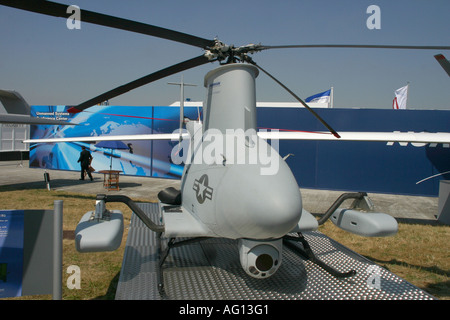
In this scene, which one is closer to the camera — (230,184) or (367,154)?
(230,184)

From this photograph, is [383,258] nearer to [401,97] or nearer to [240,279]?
[240,279]

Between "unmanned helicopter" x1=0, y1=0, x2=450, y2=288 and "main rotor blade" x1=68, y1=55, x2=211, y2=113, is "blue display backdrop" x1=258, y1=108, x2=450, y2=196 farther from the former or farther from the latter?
"main rotor blade" x1=68, y1=55, x2=211, y2=113

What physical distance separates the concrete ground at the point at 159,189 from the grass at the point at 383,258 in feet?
7.86

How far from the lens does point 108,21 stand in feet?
11.5

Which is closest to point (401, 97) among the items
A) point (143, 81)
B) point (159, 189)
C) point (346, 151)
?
point (346, 151)

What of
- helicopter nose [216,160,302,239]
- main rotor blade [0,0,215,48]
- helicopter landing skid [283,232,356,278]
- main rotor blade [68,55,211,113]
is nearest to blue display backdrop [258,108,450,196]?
helicopter landing skid [283,232,356,278]

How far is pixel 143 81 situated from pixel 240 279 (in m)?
2.75

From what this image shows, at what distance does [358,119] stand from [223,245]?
13.5 m

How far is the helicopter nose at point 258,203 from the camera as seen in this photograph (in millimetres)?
3363

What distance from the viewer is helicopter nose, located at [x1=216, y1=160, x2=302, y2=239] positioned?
132 inches

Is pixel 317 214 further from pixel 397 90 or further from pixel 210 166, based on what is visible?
pixel 397 90

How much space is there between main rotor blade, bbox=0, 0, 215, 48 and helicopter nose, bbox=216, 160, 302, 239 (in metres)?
1.71

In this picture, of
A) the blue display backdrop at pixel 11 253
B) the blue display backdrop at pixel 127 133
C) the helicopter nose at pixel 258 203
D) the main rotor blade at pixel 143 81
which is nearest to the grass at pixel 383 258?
the blue display backdrop at pixel 11 253

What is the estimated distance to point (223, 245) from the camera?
207 inches
